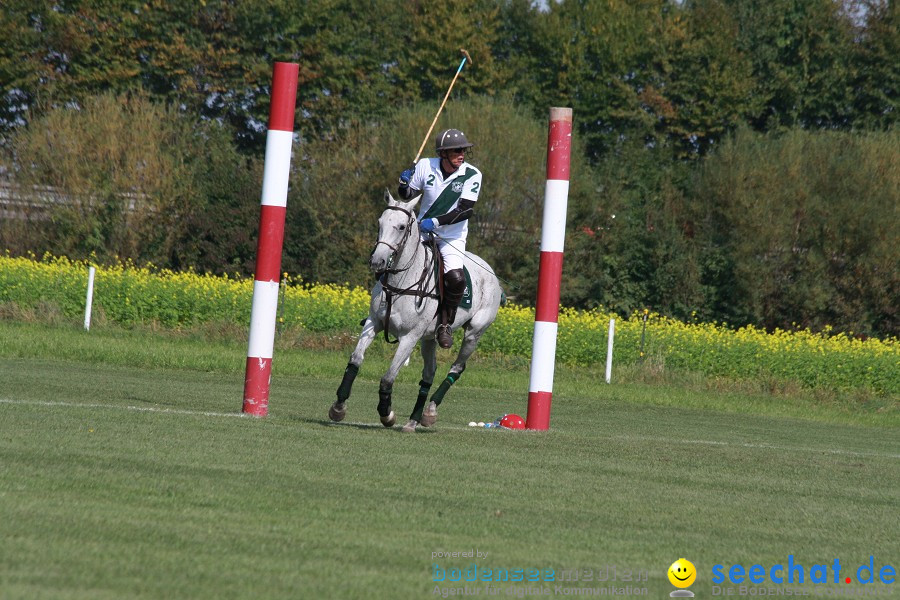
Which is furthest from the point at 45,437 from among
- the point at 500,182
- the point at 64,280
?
the point at 500,182

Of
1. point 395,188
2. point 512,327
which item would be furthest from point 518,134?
point 512,327

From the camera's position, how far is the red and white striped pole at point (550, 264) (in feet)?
41.6

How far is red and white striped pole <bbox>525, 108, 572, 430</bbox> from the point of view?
12.7m

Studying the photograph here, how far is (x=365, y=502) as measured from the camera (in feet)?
22.3

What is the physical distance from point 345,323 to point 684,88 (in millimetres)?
28272

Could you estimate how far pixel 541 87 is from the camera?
178ft

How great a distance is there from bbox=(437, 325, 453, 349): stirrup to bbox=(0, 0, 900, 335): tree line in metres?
27.7

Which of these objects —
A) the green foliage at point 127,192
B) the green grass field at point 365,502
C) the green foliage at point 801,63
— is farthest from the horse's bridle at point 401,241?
the green foliage at point 801,63

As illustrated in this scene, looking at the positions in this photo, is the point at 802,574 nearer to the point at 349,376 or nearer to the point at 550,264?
the point at 349,376

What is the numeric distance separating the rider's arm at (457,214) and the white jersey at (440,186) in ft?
0.12

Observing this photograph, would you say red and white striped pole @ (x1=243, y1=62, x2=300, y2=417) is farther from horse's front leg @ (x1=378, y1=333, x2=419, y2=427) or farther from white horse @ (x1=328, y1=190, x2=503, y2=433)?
horse's front leg @ (x1=378, y1=333, x2=419, y2=427)

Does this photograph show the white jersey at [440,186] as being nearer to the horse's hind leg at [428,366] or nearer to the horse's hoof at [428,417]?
the horse's hind leg at [428,366]

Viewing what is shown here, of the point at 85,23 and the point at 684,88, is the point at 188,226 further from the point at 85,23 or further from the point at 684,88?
the point at 684,88

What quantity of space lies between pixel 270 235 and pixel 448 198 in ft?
5.44
